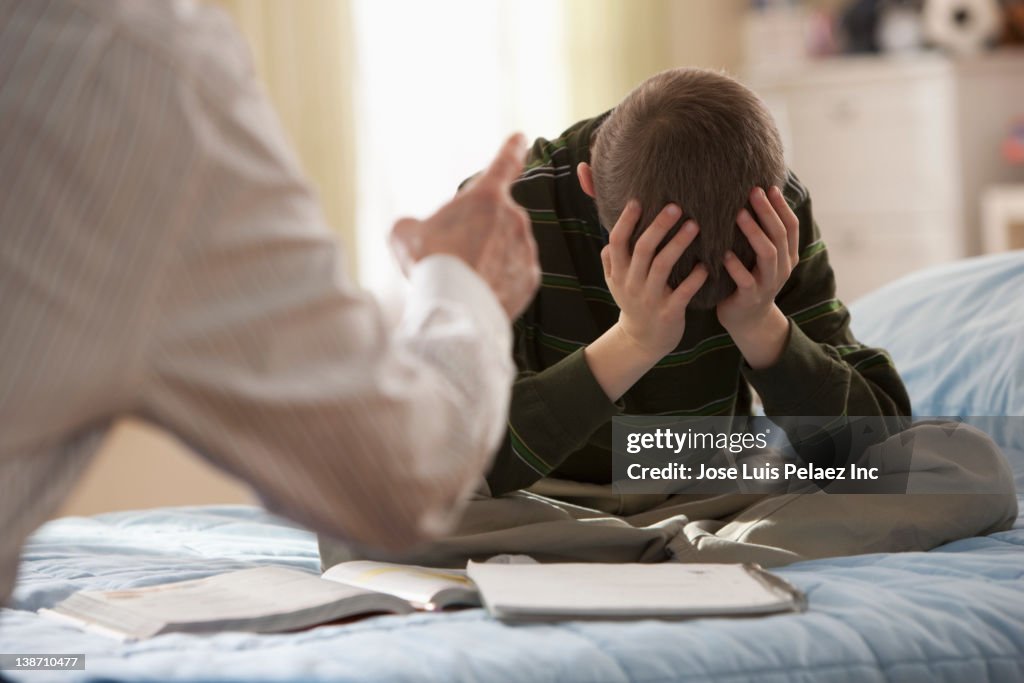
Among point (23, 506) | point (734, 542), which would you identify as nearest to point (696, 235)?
point (734, 542)

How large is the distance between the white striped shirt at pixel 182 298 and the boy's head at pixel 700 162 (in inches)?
19.2

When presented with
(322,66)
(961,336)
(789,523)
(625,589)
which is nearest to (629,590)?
(625,589)

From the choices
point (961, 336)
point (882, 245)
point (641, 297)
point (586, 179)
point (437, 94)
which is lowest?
point (882, 245)

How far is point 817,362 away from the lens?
1255 mm

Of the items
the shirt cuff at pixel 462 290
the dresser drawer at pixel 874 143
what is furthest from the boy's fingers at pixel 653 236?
the dresser drawer at pixel 874 143

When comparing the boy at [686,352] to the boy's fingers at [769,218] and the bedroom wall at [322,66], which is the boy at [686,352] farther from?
the bedroom wall at [322,66]

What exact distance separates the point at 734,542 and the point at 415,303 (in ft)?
1.65

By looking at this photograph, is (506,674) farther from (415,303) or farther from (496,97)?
(496,97)

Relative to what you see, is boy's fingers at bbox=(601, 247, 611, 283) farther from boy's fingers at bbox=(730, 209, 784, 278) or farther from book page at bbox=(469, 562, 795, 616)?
book page at bbox=(469, 562, 795, 616)

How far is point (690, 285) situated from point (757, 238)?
7cm

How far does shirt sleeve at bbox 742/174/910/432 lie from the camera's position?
1252mm

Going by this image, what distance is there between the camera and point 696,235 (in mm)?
1135

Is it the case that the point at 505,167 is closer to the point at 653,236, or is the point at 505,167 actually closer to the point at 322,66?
the point at 653,236

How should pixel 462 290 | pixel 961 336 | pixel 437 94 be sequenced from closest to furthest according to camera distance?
pixel 462 290 → pixel 961 336 → pixel 437 94
